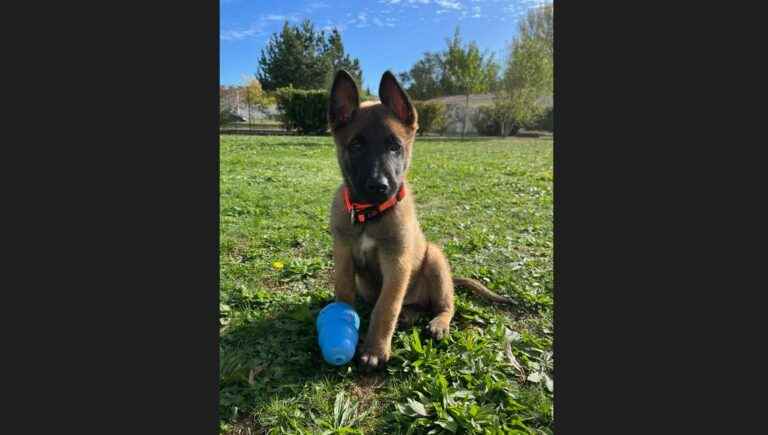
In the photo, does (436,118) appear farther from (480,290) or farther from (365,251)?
(365,251)

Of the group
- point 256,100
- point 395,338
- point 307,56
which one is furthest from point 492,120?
point 395,338

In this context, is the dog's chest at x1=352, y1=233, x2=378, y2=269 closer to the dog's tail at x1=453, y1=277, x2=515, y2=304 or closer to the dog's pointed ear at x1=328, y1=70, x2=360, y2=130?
the dog's pointed ear at x1=328, y1=70, x2=360, y2=130

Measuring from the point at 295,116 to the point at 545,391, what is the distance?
11.9m

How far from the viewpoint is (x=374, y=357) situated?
2645 millimetres

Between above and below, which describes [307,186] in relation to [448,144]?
below

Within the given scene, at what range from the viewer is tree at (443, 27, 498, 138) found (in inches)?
264

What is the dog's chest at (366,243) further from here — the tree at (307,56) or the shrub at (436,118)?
the shrub at (436,118)

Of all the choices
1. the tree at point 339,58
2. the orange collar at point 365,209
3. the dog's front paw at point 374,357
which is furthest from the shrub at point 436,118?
the dog's front paw at point 374,357

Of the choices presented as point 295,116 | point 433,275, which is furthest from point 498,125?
point 433,275

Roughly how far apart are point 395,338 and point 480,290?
103cm

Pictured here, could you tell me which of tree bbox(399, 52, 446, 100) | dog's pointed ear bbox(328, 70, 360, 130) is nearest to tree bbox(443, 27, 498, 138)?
tree bbox(399, 52, 446, 100)
